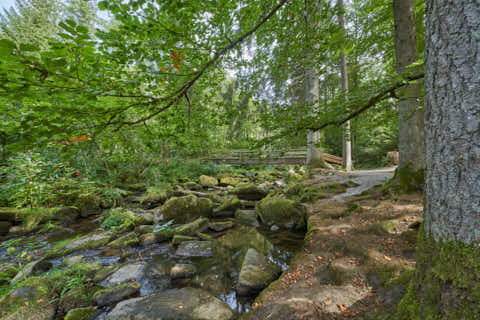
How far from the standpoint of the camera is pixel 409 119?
4.03m

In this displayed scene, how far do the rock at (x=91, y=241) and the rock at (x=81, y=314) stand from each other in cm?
235

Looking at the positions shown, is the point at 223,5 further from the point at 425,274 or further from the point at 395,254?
the point at 395,254

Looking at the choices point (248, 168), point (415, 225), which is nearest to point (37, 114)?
point (415, 225)

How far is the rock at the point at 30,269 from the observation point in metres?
3.08

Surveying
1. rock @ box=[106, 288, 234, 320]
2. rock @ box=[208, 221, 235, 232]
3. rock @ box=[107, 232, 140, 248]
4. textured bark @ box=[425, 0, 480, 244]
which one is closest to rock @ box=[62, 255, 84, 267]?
rock @ box=[107, 232, 140, 248]

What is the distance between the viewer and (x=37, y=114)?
136 cm

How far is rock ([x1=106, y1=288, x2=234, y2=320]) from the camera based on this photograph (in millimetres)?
2369

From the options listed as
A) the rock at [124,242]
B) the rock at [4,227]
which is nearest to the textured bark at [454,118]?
the rock at [124,242]

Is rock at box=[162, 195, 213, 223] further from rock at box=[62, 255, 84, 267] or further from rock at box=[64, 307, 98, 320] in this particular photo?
rock at box=[64, 307, 98, 320]

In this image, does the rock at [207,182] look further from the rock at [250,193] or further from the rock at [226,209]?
the rock at [226,209]

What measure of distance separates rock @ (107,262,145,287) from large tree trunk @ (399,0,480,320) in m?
3.85

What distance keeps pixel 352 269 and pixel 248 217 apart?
12.7 ft

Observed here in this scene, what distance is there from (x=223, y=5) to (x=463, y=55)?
2.30 m

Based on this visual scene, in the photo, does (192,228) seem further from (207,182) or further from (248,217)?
(207,182)
